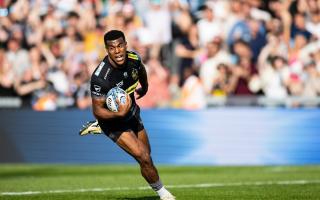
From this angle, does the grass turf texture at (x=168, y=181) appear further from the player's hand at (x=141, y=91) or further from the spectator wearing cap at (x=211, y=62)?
the spectator wearing cap at (x=211, y=62)

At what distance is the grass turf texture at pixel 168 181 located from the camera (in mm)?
12102

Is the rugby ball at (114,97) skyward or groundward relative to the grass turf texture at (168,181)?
skyward

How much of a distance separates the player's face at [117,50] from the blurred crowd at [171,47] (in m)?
9.22

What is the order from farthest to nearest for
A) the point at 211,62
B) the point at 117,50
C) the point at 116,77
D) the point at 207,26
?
1. the point at 207,26
2. the point at 211,62
3. the point at 116,77
4. the point at 117,50

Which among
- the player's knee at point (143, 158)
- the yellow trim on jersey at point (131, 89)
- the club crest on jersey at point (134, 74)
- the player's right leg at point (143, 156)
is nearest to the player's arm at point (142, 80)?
the club crest on jersey at point (134, 74)

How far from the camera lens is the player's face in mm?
10406

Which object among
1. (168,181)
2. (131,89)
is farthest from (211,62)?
(131,89)

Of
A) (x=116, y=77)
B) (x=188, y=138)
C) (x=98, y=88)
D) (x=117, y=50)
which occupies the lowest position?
(x=188, y=138)

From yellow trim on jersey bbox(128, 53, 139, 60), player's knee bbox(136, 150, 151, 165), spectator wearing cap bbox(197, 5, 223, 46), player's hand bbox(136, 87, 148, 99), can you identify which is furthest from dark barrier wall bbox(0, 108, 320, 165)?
player's knee bbox(136, 150, 151, 165)

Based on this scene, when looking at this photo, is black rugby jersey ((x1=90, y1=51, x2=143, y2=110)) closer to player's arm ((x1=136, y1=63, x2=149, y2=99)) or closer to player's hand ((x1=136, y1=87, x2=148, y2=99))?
player's arm ((x1=136, y1=63, x2=149, y2=99))

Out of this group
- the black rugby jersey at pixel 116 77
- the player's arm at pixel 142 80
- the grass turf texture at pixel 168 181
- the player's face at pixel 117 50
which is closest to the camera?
the player's face at pixel 117 50

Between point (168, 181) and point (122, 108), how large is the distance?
16.7 feet

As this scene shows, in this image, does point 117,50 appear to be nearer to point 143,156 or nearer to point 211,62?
point 143,156

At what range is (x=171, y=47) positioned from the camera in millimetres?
21125
